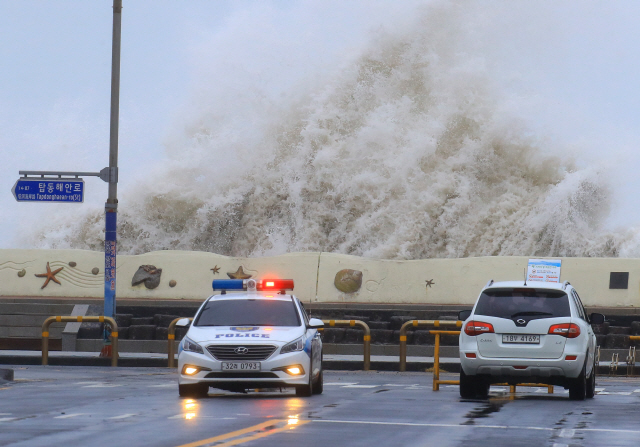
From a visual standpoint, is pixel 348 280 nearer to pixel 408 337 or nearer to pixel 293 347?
pixel 408 337

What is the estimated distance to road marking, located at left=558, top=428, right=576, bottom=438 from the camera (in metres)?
8.97

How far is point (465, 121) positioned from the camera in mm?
51062

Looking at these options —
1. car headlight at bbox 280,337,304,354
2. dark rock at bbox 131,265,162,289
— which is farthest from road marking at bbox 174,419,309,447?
dark rock at bbox 131,265,162,289

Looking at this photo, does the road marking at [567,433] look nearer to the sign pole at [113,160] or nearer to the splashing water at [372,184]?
the sign pole at [113,160]

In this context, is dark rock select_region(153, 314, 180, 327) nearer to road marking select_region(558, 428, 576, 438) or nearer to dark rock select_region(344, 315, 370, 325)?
dark rock select_region(344, 315, 370, 325)

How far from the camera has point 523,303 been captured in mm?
12922

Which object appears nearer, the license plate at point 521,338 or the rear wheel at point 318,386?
the license plate at point 521,338

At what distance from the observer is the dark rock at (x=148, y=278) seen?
87.8ft

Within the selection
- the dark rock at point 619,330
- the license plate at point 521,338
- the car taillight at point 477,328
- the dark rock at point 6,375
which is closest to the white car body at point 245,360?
the car taillight at point 477,328

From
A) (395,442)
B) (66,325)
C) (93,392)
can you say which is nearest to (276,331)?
(93,392)

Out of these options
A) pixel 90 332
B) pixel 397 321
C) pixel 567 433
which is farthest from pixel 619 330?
pixel 567 433

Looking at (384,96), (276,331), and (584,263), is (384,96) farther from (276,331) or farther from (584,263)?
(276,331)

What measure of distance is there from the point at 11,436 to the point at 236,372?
439 centimetres

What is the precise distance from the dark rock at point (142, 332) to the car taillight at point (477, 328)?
1127cm
